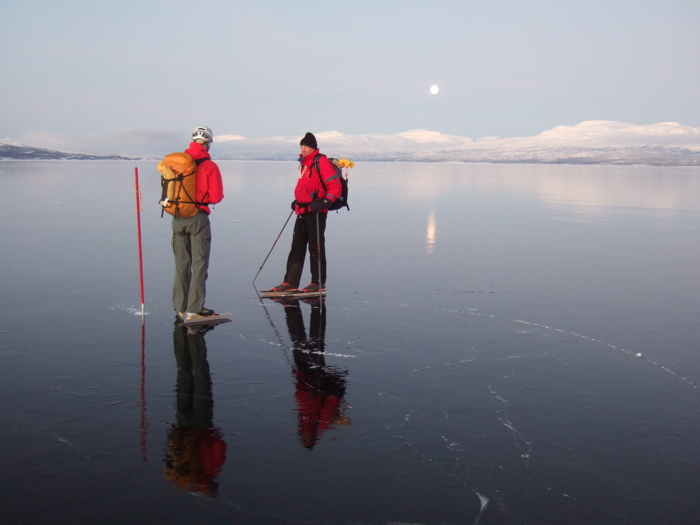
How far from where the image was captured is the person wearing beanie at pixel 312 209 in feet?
27.6

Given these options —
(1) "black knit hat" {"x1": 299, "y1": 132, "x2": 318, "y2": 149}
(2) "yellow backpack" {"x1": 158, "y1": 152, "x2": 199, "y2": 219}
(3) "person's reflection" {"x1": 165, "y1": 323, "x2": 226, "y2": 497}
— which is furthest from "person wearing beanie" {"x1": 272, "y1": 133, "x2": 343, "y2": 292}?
(3) "person's reflection" {"x1": 165, "y1": 323, "x2": 226, "y2": 497}

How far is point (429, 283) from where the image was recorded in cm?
913

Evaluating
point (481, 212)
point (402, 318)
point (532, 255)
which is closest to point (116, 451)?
point (402, 318)

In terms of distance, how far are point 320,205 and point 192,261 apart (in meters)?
1.94

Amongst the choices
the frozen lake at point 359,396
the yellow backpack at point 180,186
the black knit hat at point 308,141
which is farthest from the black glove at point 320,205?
the yellow backpack at point 180,186

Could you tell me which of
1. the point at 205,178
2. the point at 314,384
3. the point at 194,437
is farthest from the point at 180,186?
the point at 194,437

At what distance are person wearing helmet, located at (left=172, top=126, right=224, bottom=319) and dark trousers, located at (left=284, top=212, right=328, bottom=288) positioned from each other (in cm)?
169

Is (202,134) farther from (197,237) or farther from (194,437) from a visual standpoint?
(194,437)

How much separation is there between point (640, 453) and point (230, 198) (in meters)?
22.6

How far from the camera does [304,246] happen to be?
348 inches

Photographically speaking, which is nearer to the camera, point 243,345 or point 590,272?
point 243,345

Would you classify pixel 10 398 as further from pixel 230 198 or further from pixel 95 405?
pixel 230 198

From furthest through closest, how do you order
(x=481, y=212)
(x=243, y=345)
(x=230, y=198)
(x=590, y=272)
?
(x=230, y=198), (x=481, y=212), (x=590, y=272), (x=243, y=345)

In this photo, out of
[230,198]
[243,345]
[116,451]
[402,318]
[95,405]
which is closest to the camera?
[116,451]
